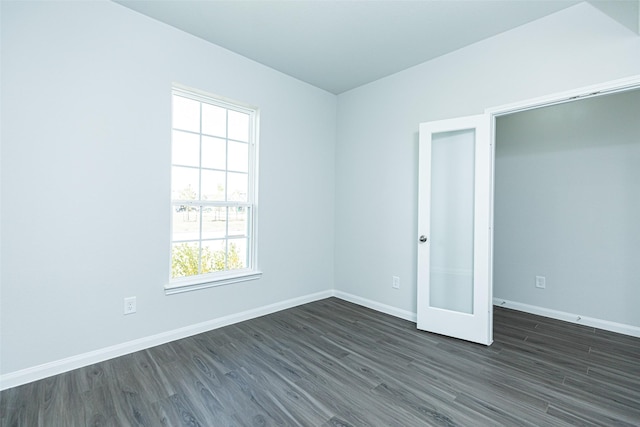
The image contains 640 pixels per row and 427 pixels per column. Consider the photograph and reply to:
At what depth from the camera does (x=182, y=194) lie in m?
2.96

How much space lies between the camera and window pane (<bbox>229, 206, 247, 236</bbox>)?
3328 millimetres

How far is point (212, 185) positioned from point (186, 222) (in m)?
0.46

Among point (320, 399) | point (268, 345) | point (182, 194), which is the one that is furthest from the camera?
point (182, 194)

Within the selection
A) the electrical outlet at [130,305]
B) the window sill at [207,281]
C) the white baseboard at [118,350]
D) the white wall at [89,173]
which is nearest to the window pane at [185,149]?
the white wall at [89,173]

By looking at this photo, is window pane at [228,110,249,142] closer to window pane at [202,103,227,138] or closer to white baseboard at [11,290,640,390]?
window pane at [202,103,227,138]

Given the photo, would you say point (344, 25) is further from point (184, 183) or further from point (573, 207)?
point (573, 207)

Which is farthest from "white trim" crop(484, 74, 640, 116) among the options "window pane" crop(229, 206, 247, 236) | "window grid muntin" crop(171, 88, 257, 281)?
"window pane" crop(229, 206, 247, 236)

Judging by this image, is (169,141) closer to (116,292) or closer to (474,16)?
(116,292)

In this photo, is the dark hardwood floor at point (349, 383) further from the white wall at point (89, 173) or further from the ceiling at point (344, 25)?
the ceiling at point (344, 25)

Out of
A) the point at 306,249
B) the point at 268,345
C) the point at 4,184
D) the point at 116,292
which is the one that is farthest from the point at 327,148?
the point at 4,184

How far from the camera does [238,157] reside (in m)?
3.39

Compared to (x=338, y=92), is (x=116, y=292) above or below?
below

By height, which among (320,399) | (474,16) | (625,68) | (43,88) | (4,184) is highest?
(474,16)

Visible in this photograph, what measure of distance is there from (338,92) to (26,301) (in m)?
3.85
